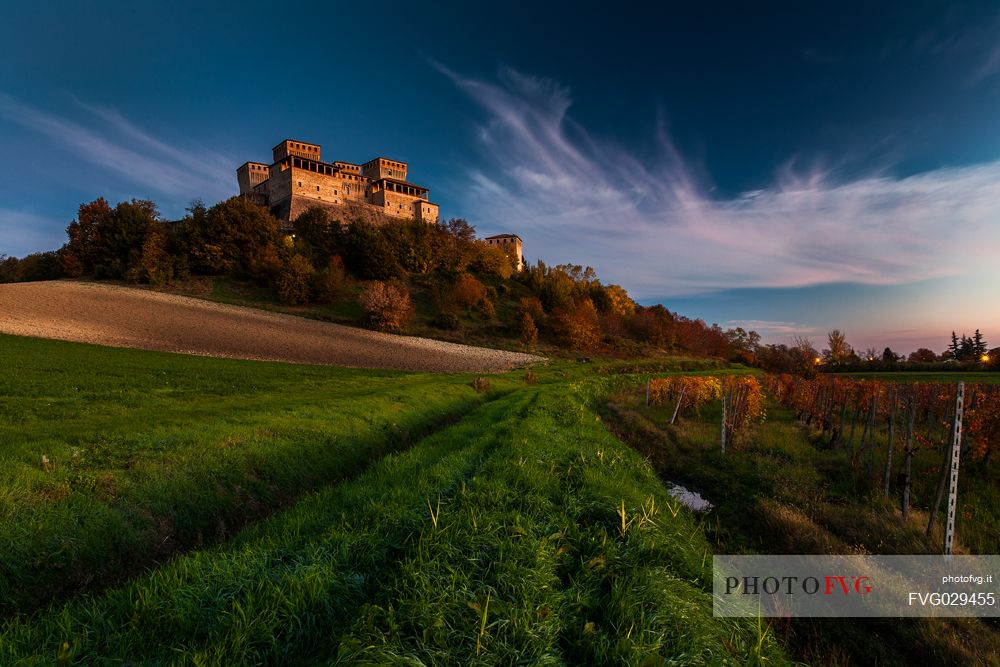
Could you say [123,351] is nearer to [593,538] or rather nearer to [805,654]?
[593,538]

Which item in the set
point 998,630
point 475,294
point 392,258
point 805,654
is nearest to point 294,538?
point 805,654

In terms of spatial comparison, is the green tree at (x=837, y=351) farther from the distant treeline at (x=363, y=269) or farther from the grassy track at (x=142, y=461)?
the grassy track at (x=142, y=461)

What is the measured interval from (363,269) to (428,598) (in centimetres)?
8412

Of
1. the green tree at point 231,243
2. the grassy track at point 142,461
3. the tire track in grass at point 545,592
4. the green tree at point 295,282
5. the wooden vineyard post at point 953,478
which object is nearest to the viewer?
the tire track in grass at point 545,592

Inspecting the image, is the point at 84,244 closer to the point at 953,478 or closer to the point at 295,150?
the point at 295,150

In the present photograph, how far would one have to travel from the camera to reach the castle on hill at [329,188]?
97.4m

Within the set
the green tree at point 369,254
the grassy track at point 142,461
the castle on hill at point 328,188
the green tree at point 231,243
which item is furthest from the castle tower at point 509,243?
the grassy track at point 142,461

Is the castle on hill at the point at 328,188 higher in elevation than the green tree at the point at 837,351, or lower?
higher

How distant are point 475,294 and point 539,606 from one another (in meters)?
75.7

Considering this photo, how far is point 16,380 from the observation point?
17.2 metres

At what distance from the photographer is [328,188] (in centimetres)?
10281

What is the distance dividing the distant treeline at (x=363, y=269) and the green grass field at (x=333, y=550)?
2007 inches

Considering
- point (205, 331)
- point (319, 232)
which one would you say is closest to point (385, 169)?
point (319, 232)

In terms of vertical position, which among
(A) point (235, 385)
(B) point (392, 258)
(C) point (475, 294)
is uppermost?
(B) point (392, 258)
